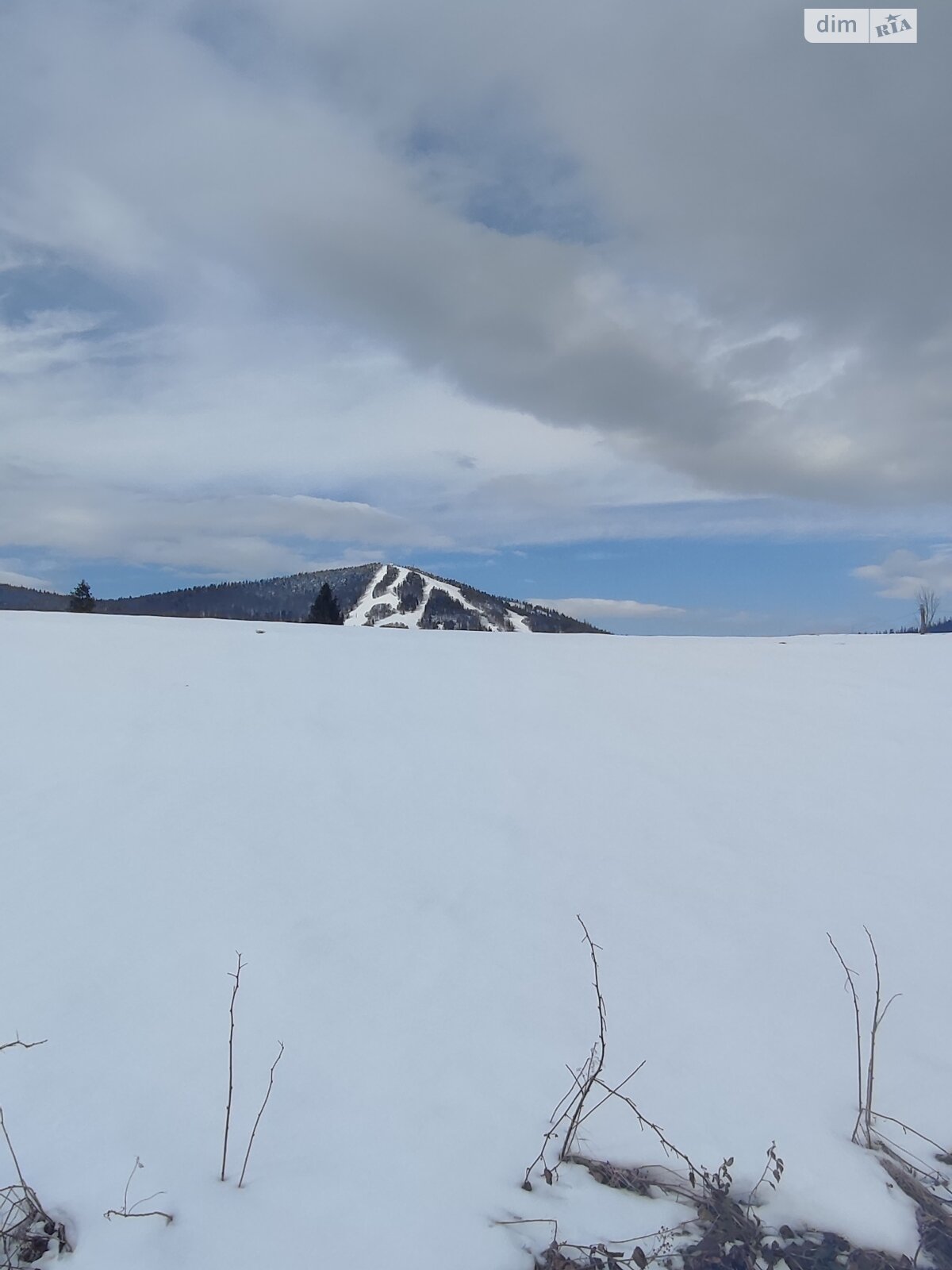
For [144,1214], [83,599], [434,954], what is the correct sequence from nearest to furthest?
[144,1214] → [434,954] → [83,599]

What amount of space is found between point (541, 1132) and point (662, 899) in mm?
2182

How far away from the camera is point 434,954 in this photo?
4.62 meters

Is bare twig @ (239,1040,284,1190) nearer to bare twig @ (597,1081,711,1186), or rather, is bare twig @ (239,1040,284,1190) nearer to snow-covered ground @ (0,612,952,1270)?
snow-covered ground @ (0,612,952,1270)

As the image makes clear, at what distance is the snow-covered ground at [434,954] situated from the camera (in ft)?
10.2

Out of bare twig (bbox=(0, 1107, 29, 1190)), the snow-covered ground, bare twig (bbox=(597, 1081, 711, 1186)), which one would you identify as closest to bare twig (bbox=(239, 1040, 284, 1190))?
the snow-covered ground

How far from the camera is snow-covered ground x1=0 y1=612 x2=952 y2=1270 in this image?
3.12 meters

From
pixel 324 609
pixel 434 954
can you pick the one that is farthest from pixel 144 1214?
pixel 324 609

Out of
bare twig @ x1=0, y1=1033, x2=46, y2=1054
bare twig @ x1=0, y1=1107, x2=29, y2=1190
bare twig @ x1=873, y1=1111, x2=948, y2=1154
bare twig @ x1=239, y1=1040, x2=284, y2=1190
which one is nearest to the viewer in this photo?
bare twig @ x1=0, y1=1107, x2=29, y2=1190

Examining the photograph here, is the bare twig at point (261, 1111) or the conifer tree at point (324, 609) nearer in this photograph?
the bare twig at point (261, 1111)

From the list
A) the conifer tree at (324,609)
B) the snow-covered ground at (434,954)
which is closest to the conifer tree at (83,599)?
the conifer tree at (324,609)

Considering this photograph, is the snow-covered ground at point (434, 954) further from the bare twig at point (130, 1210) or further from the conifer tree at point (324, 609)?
the conifer tree at point (324, 609)

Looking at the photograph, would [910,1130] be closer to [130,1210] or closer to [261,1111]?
[261,1111]

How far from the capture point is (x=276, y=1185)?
3115 millimetres

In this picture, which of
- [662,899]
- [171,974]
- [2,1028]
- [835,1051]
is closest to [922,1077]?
[835,1051]
